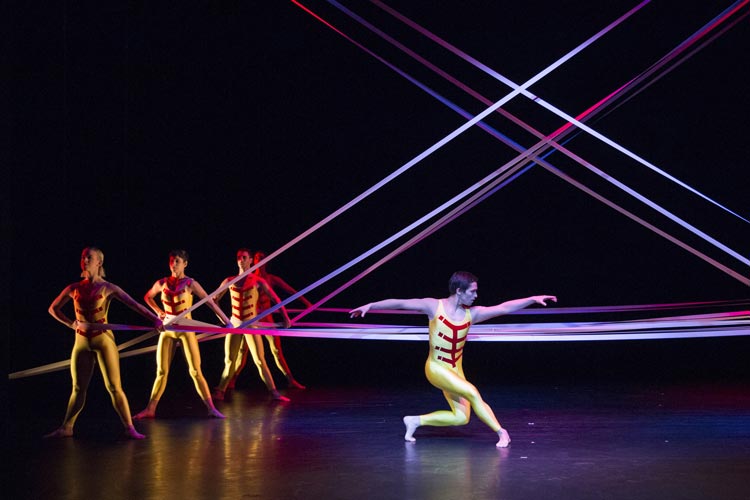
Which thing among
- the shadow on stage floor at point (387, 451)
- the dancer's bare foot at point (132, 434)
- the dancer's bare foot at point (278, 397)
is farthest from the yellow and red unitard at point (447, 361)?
the dancer's bare foot at point (278, 397)

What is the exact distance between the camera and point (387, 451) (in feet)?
20.3

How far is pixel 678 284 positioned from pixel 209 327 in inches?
252

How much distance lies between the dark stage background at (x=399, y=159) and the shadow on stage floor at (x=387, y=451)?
243cm

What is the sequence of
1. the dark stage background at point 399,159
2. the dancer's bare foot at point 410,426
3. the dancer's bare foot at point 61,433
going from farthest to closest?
the dark stage background at point 399,159, the dancer's bare foot at point 61,433, the dancer's bare foot at point 410,426

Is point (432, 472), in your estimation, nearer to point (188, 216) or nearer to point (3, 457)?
point (3, 457)

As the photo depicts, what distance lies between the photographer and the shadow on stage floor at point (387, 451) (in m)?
5.06

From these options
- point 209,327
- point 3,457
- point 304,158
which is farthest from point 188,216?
point 3,457

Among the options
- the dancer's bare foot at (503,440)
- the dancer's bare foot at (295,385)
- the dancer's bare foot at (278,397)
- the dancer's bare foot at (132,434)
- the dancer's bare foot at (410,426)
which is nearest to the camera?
Answer: the dancer's bare foot at (503,440)

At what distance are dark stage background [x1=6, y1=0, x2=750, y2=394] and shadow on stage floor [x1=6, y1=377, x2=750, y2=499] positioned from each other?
Answer: 2.43 metres

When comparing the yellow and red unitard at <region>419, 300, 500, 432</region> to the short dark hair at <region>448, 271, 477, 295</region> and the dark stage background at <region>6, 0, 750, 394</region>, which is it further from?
the dark stage background at <region>6, 0, 750, 394</region>

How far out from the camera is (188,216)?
11453mm

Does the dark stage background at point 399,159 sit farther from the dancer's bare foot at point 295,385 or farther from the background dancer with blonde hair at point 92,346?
the background dancer with blonde hair at point 92,346

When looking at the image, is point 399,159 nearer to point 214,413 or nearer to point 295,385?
point 295,385

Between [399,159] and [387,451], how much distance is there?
5.72 metres
